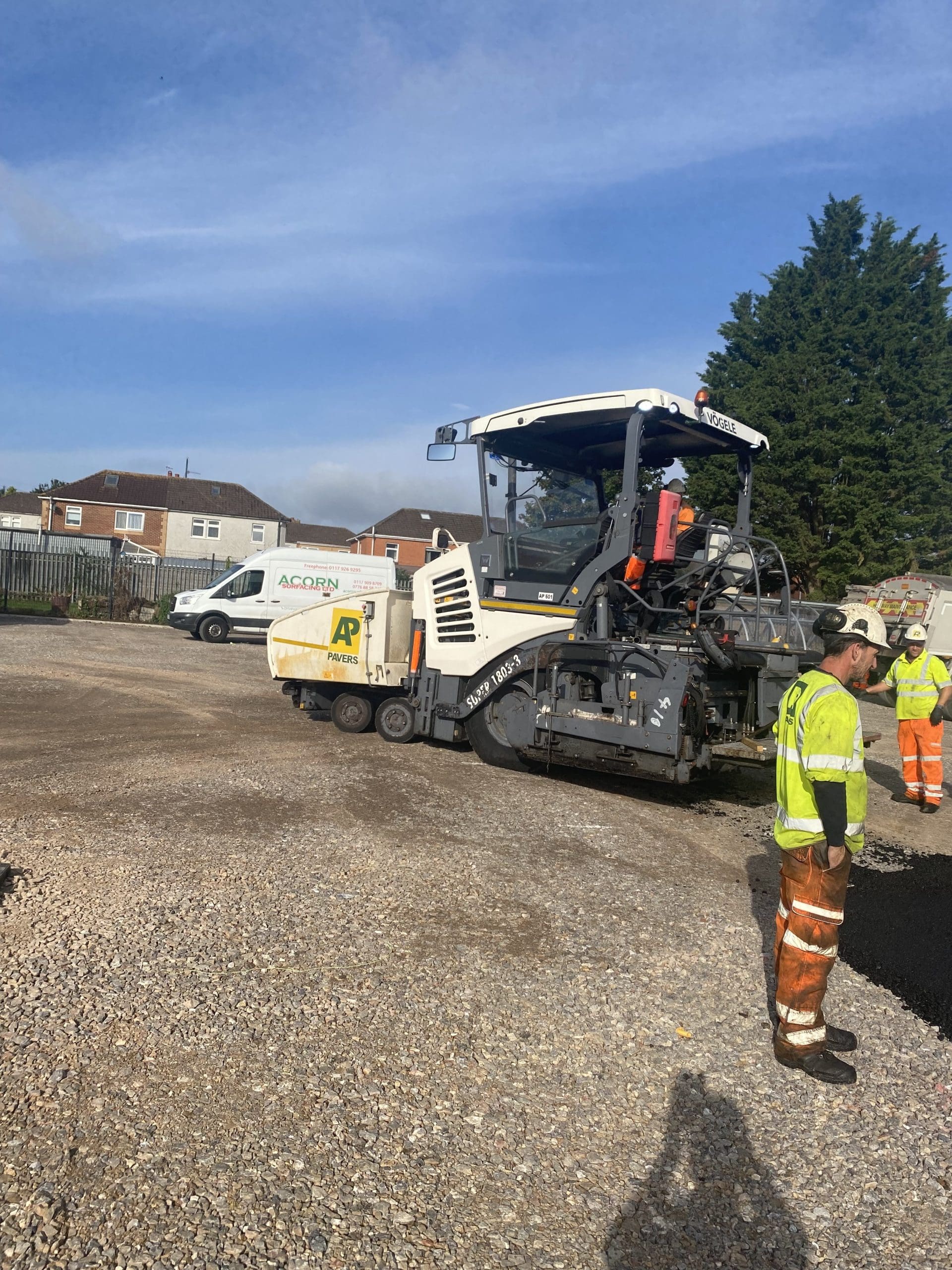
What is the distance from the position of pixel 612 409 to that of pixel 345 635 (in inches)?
152

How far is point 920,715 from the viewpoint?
888cm

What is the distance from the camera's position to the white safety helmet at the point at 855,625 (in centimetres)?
429

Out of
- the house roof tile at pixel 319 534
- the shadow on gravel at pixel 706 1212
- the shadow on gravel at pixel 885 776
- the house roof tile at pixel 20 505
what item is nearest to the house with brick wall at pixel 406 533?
the house roof tile at pixel 319 534

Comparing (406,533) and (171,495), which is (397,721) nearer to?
(171,495)

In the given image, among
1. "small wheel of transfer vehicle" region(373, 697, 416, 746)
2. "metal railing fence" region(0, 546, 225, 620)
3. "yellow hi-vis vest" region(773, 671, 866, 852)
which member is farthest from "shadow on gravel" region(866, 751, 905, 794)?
"metal railing fence" region(0, 546, 225, 620)

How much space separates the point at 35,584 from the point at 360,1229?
26060mm

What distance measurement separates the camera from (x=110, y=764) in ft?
27.1

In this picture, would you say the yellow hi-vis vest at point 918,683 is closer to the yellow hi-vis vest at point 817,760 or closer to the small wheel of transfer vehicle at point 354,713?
the small wheel of transfer vehicle at point 354,713

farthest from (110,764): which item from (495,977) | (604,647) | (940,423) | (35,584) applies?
(940,423)

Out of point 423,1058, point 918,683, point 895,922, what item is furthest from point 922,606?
point 423,1058

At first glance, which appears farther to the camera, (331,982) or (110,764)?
(110,764)

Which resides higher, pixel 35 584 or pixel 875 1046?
pixel 35 584

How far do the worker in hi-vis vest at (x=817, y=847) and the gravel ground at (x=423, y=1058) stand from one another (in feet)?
0.49

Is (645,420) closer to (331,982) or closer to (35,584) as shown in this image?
(331,982)
